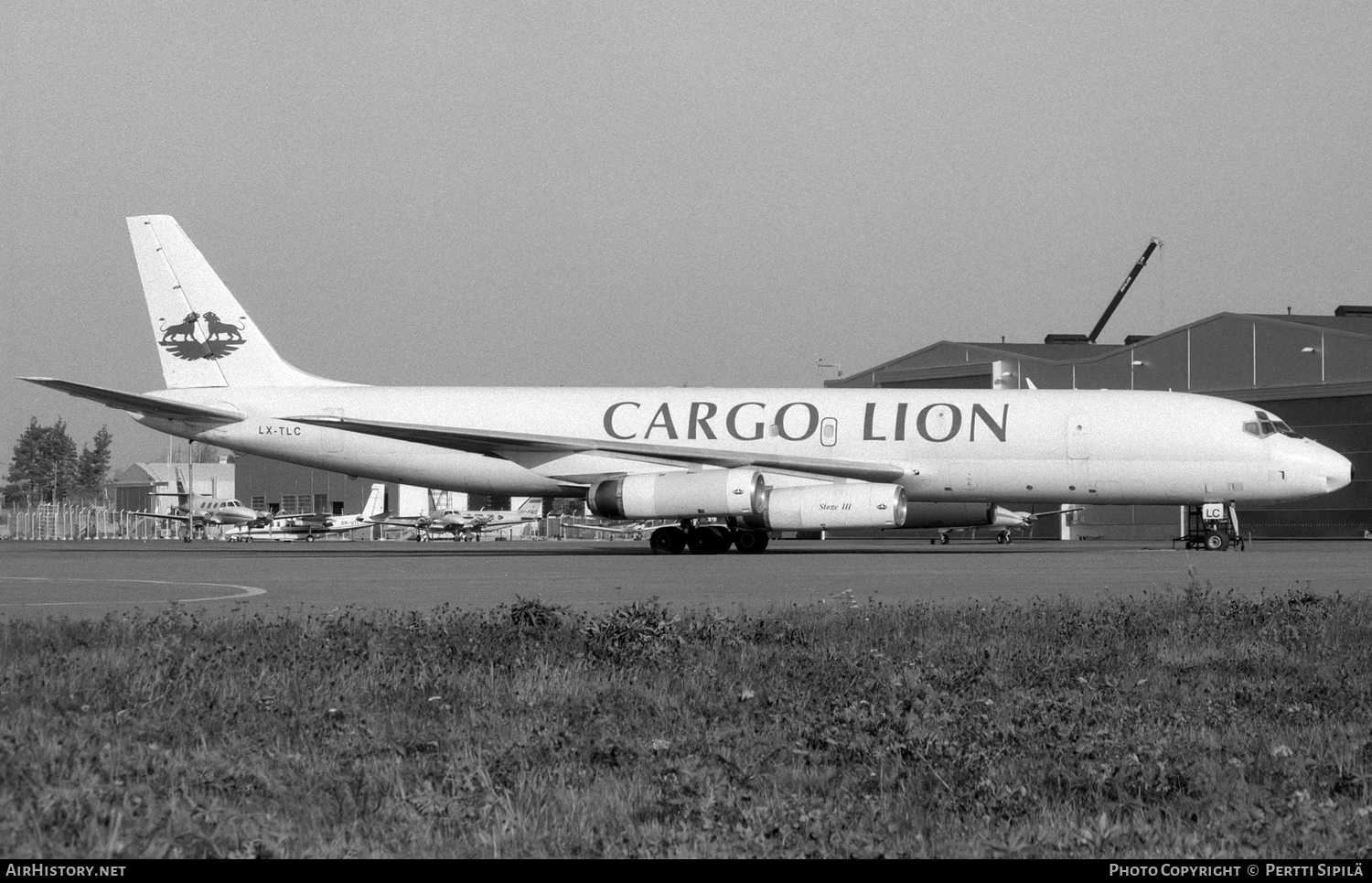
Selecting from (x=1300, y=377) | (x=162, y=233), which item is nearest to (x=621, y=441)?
(x=162, y=233)

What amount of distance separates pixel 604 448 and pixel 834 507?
5.65 metres

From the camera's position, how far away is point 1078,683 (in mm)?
9578

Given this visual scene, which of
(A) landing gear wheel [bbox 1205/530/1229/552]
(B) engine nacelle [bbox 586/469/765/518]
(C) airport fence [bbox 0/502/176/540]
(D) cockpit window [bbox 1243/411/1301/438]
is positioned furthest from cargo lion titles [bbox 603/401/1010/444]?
(C) airport fence [bbox 0/502/176/540]

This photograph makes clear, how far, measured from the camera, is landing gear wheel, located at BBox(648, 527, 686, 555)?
34.3 metres

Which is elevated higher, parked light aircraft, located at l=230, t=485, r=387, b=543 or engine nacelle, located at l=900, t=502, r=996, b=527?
engine nacelle, located at l=900, t=502, r=996, b=527

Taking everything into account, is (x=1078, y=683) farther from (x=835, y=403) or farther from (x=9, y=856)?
(x=835, y=403)

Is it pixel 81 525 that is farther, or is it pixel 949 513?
pixel 81 525

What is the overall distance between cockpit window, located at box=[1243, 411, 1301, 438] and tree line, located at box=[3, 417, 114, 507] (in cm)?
15192

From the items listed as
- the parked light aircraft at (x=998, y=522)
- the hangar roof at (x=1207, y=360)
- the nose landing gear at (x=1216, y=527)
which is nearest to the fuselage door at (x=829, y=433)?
the parked light aircraft at (x=998, y=522)

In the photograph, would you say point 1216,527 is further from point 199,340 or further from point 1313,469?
point 199,340

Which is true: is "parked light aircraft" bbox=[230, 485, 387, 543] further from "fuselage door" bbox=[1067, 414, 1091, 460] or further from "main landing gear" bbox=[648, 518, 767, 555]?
"fuselage door" bbox=[1067, 414, 1091, 460]

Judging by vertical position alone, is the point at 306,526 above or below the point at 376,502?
below

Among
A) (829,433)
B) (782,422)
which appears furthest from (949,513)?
(782,422)

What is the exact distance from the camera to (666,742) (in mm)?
7340
